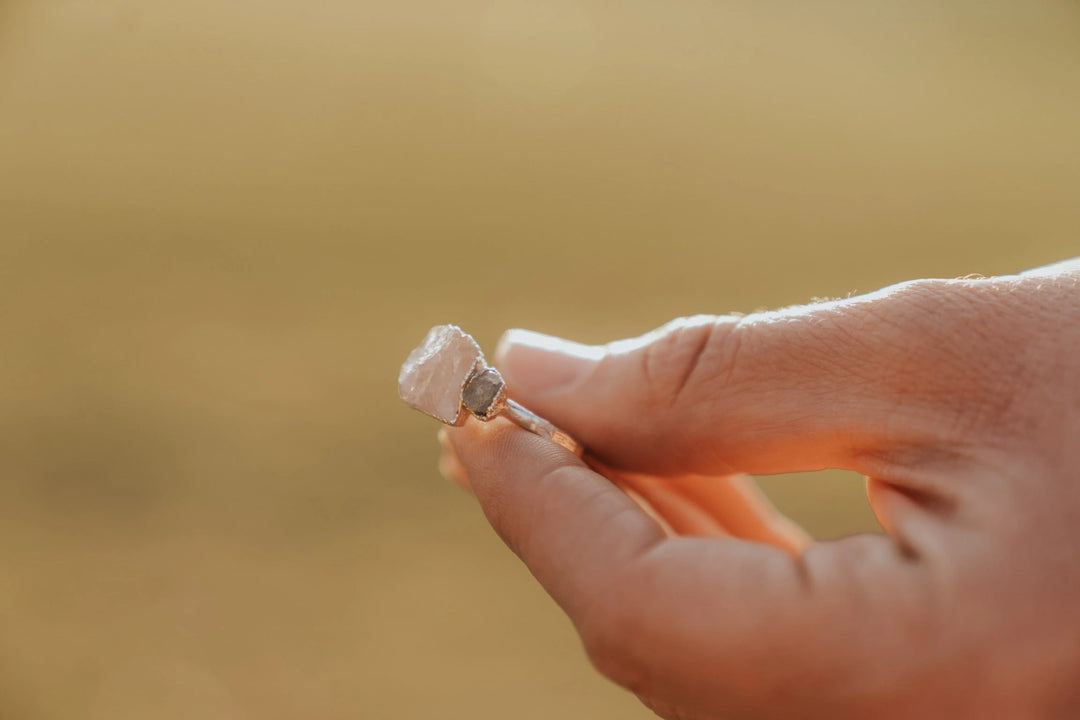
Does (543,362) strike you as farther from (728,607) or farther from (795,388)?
(728,607)

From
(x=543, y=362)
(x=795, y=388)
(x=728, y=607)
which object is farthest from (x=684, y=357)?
(x=728, y=607)

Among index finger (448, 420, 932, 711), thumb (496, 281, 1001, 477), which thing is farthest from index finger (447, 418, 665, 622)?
thumb (496, 281, 1001, 477)

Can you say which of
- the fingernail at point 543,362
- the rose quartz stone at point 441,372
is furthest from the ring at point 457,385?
the fingernail at point 543,362

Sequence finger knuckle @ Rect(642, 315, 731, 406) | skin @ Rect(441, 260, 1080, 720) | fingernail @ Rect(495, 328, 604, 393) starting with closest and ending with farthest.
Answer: skin @ Rect(441, 260, 1080, 720) < finger knuckle @ Rect(642, 315, 731, 406) < fingernail @ Rect(495, 328, 604, 393)

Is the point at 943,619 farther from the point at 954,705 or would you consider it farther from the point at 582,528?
the point at 582,528

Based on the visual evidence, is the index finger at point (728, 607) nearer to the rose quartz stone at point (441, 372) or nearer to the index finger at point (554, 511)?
the index finger at point (554, 511)

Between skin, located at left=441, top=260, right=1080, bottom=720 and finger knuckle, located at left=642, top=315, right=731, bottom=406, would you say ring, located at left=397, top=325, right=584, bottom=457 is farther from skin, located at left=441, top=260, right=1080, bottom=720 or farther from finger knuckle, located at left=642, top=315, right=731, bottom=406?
finger knuckle, located at left=642, top=315, right=731, bottom=406
